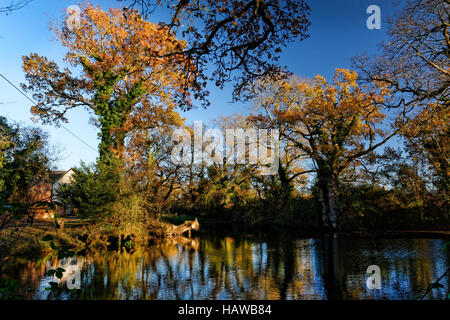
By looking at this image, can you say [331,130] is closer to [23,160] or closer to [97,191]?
[97,191]

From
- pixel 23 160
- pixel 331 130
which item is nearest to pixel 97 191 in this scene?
pixel 23 160

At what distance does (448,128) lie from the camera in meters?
15.2

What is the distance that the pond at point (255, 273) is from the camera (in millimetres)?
6816

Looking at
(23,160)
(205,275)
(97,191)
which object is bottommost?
(205,275)

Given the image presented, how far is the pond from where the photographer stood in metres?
6.82

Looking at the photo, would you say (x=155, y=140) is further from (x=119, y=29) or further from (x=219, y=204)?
(x=219, y=204)

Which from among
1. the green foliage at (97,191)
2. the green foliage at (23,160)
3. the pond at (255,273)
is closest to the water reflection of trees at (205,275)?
the pond at (255,273)

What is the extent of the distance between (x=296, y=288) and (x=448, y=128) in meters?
13.3

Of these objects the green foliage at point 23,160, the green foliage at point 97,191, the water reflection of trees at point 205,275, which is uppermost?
the green foliage at point 23,160

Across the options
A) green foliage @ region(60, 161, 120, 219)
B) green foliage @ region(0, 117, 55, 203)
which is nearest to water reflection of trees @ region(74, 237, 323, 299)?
green foliage @ region(60, 161, 120, 219)

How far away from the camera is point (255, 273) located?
891cm

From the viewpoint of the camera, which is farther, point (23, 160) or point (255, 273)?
point (23, 160)

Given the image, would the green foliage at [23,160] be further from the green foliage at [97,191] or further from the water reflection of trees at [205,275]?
the water reflection of trees at [205,275]
